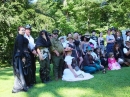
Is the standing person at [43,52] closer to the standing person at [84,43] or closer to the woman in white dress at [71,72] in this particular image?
the woman in white dress at [71,72]

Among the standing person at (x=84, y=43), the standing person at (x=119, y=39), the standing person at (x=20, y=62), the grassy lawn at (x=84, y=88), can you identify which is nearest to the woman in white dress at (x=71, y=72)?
the grassy lawn at (x=84, y=88)

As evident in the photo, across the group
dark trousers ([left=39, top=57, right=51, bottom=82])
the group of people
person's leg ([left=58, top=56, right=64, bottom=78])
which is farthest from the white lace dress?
dark trousers ([left=39, top=57, right=51, bottom=82])

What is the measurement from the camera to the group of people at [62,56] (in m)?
5.83

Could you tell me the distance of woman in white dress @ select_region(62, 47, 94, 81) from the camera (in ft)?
22.2

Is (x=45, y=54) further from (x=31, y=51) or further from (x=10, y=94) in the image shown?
(x=10, y=94)

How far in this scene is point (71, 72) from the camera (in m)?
6.88

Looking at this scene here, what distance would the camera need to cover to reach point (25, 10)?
18.2 metres

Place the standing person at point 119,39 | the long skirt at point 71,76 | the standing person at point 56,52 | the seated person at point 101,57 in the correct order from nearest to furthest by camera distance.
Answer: the long skirt at point 71,76 → the standing person at point 56,52 → the seated person at point 101,57 → the standing person at point 119,39

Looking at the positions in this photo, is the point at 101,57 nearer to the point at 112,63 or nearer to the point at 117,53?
the point at 117,53

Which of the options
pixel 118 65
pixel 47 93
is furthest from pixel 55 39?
pixel 118 65

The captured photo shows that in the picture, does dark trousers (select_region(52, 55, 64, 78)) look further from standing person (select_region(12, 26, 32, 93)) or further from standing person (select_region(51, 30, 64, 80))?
standing person (select_region(12, 26, 32, 93))

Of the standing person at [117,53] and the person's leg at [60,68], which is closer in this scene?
the person's leg at [60,68]

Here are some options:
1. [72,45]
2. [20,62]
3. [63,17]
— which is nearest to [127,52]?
[72,45]

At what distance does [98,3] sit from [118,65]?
1205 centimetres
